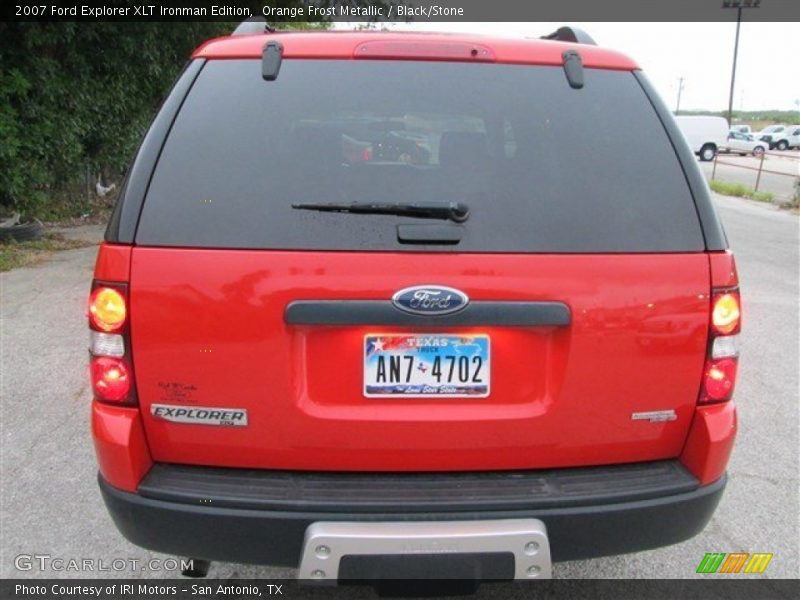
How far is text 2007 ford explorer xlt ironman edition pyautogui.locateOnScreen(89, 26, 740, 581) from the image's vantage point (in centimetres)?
186

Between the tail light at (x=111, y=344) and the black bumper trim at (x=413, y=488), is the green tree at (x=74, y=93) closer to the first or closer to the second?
the tail light at (x=111, y=344)

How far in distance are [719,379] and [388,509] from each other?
3.57 feet

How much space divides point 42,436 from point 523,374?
3118mm

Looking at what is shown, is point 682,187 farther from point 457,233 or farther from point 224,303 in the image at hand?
point 224,303

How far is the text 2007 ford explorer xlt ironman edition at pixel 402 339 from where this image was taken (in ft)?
6.09

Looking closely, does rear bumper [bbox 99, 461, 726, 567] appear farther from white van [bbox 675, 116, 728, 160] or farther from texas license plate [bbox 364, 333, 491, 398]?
white van [bbox 675, 116, 728, 160]

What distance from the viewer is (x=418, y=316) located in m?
1.85

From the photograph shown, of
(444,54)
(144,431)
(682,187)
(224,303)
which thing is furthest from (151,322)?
(682,187)

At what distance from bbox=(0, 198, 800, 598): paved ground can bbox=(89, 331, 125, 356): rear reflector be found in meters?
1.22

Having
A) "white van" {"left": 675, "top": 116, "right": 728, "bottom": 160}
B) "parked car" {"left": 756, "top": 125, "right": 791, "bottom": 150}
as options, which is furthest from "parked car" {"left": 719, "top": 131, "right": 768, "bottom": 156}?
"white van" {"left": 675, "top": 116, "right": 728, "bottom": 160}

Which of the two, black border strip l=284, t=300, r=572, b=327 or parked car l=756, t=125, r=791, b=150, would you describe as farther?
parked car l=756, t=125, r=791, b=150

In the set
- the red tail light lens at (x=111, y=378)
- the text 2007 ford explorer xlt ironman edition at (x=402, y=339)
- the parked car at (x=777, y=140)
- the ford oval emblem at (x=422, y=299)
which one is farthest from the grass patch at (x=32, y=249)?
the parked car at (x=777, y=140)

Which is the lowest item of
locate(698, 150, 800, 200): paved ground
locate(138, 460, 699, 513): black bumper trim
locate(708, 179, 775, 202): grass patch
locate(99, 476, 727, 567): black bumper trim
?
locate(698, 150, 800, 200): paved ground

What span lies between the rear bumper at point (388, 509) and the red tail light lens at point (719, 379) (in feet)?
0.87
